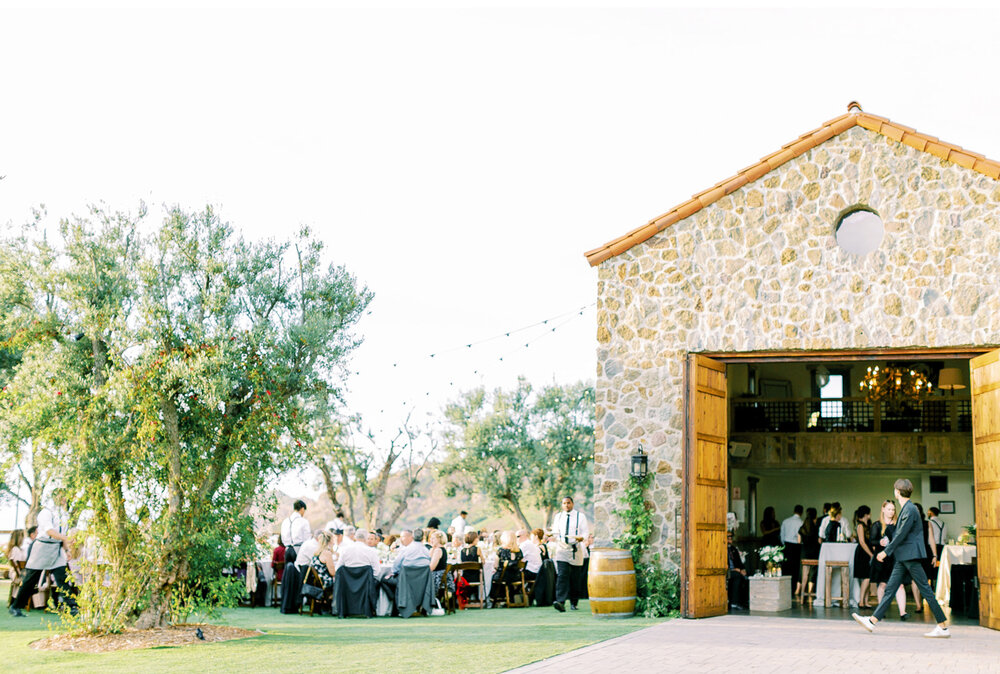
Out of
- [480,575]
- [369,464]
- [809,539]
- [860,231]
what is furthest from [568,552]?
[369,464]

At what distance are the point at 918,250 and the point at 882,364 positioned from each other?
297 inches

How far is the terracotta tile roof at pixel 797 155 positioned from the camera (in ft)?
41.9

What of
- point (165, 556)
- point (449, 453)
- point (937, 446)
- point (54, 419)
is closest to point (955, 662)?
point (165, 556)

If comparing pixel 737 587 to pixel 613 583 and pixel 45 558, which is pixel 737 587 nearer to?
pixel 613 583

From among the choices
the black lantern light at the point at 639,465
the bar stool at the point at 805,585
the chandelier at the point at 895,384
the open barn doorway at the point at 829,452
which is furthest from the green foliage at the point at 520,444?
the black lantern light at the point at 639,465

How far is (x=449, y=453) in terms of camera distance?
1512 inches

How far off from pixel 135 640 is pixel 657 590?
634cm

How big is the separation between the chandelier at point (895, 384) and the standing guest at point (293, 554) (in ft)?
35.6

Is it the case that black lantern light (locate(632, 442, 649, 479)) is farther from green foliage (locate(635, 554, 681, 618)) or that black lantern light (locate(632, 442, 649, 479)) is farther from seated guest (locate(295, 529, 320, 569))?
seated guest (locate(295, 529, 320, 569))

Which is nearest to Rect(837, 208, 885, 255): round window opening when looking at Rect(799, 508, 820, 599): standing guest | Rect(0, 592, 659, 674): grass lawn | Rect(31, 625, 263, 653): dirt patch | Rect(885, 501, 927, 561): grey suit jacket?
Rect(885, 501, 927, 561): grey suit jacket

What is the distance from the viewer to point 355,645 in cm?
1046

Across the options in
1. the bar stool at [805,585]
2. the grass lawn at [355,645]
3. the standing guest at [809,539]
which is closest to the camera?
the grass lawn at [355,645]

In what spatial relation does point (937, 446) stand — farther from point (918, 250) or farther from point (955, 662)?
point (955, 662)

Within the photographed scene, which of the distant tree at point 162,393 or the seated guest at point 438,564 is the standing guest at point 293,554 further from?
the distant tree at point 162,393
